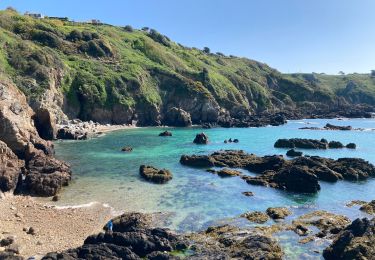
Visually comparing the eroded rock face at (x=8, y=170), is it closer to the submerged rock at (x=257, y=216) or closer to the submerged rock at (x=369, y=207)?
the submerged rock at (x=257, y=216)

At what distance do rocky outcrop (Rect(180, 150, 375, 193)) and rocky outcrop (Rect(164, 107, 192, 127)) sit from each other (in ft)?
191

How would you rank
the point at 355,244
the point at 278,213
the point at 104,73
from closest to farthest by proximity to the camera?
the point at 355,244 → the point at 278,213 → the point at 104,73

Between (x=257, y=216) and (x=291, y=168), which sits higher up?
(x=291, y=168)

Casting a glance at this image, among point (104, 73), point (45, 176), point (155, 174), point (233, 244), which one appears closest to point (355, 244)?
point (233, 244)

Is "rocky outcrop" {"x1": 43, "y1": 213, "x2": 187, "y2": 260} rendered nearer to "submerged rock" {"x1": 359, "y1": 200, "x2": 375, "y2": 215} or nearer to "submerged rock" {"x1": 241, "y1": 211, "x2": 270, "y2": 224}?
"submerged rock" {"x1": 241, "y1": 211, "x2": 270, "y2": 224}

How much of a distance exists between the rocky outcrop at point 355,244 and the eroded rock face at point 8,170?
3195 centimetres

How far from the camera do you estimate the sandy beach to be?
29.7 meters

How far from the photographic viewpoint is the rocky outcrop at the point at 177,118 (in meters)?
128

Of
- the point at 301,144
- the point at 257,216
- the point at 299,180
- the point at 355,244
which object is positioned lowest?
the point at 257,216

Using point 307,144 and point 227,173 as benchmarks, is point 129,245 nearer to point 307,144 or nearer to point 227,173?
point 227,173

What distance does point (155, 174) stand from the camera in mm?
52500

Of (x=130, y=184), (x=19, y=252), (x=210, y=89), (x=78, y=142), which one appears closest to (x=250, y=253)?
(x=19, y=252)

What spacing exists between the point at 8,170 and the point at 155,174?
1872cm

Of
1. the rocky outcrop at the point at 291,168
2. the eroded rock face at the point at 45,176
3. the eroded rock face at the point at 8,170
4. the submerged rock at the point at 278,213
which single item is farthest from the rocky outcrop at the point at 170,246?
the rocky outcrop at the point at 291,168
